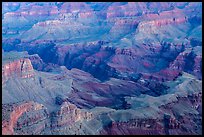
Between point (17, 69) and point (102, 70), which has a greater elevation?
point (17, 69)

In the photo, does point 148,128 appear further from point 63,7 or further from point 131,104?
point 63,7

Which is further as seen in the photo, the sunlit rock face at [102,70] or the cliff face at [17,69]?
the cliff face at [17,69]

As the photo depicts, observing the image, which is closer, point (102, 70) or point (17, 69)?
point (17, 69)

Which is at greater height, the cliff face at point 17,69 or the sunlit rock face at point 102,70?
the cliff face at point 17,69

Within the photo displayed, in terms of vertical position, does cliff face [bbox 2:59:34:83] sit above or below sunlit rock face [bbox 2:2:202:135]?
above

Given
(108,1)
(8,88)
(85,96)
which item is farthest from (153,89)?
(108,1)

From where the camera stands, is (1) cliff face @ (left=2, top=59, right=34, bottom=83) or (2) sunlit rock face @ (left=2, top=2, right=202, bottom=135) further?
(1) cliff face @ (left=2, top=59, right=34, bottom=83)

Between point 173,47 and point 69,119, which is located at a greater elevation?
point 69,119

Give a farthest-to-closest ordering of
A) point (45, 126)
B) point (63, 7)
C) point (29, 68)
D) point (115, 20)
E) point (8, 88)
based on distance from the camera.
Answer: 1. point (63, 7)
2. point (115, 20)
3. point (29, 68)
4. point (8, 88)
5. point (45, 126)
